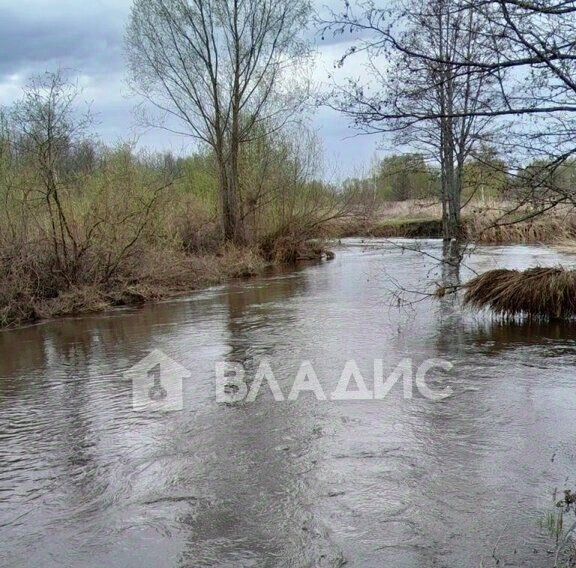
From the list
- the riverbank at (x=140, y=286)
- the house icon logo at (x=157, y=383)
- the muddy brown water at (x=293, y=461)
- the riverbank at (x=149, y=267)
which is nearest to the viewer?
the muddy brown water at (x=293, y=461)

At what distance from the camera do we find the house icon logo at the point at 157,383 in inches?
243

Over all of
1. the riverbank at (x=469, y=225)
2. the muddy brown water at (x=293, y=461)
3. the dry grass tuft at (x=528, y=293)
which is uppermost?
the riverbank at (x=469, y=225)

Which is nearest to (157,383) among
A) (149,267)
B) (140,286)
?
(140,286)

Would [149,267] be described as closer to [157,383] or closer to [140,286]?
[140,286]

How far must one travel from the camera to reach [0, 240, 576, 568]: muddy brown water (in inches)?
142

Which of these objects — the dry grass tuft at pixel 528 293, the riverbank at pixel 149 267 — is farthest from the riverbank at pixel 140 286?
the dry grass tuft at pixel 528 293

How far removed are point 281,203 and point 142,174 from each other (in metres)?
7.77

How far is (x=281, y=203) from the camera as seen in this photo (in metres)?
23.0

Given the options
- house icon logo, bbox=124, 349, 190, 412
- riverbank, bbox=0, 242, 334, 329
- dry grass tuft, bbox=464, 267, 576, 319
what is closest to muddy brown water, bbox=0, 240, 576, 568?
house icon logo, bbox=124, 349, 190, 412

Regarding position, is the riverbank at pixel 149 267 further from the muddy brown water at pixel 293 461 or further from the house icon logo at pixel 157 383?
the house icon logo at pixel 157 383

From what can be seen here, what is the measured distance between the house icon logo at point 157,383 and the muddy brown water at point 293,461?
0.14m

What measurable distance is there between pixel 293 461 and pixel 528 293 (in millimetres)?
6199

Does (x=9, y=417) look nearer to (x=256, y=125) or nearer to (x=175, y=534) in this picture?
(x=175, y=534)

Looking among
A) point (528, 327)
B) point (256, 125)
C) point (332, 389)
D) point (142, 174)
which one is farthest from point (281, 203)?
point (332, 389)
